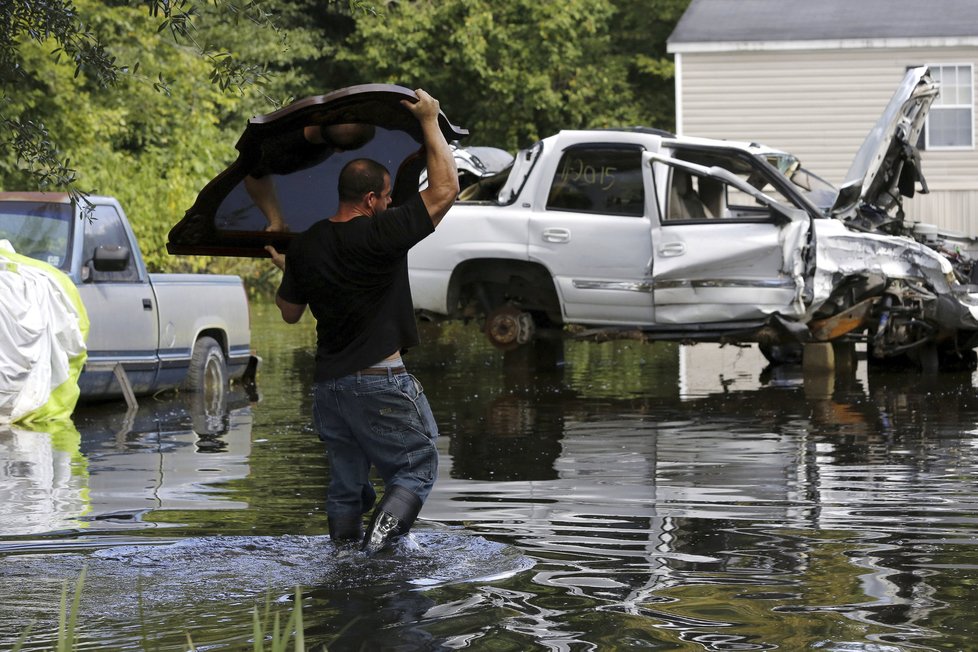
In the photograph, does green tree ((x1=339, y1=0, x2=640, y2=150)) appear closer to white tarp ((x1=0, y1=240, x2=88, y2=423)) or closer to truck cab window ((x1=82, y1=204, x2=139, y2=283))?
truck cab window ((x1=82, y1=204, x2=139, y2=283))

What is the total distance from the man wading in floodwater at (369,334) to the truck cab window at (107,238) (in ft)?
22.0

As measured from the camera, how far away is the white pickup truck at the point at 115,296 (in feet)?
43.7

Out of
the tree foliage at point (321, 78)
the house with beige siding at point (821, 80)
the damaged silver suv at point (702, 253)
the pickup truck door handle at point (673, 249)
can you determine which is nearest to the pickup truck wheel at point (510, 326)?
the damaged silver suv at point (702, 253)

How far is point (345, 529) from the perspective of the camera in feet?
23.3

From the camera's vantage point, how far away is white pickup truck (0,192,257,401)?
1331 centimetres

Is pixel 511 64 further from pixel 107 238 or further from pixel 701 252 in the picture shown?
pixel 107 238

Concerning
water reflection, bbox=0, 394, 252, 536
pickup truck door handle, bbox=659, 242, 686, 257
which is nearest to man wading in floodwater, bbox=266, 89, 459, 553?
water reflection, bbox=0, 394, 252, 536

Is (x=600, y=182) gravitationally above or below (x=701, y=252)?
above

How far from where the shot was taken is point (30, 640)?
5.73 metres

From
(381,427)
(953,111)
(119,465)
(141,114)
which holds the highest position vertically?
(141,114)

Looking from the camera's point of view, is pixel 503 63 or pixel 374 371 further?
pixel 503 63

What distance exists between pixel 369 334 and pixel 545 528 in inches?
61.9

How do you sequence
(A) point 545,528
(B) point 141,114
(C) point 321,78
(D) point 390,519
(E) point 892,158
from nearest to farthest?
(D) point 390,519 → (A) point 545,528 → (E) point 892,158 → (B) point 141,114 → (C) point 321,78

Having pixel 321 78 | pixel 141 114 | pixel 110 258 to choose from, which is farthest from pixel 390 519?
pixel 321 78
